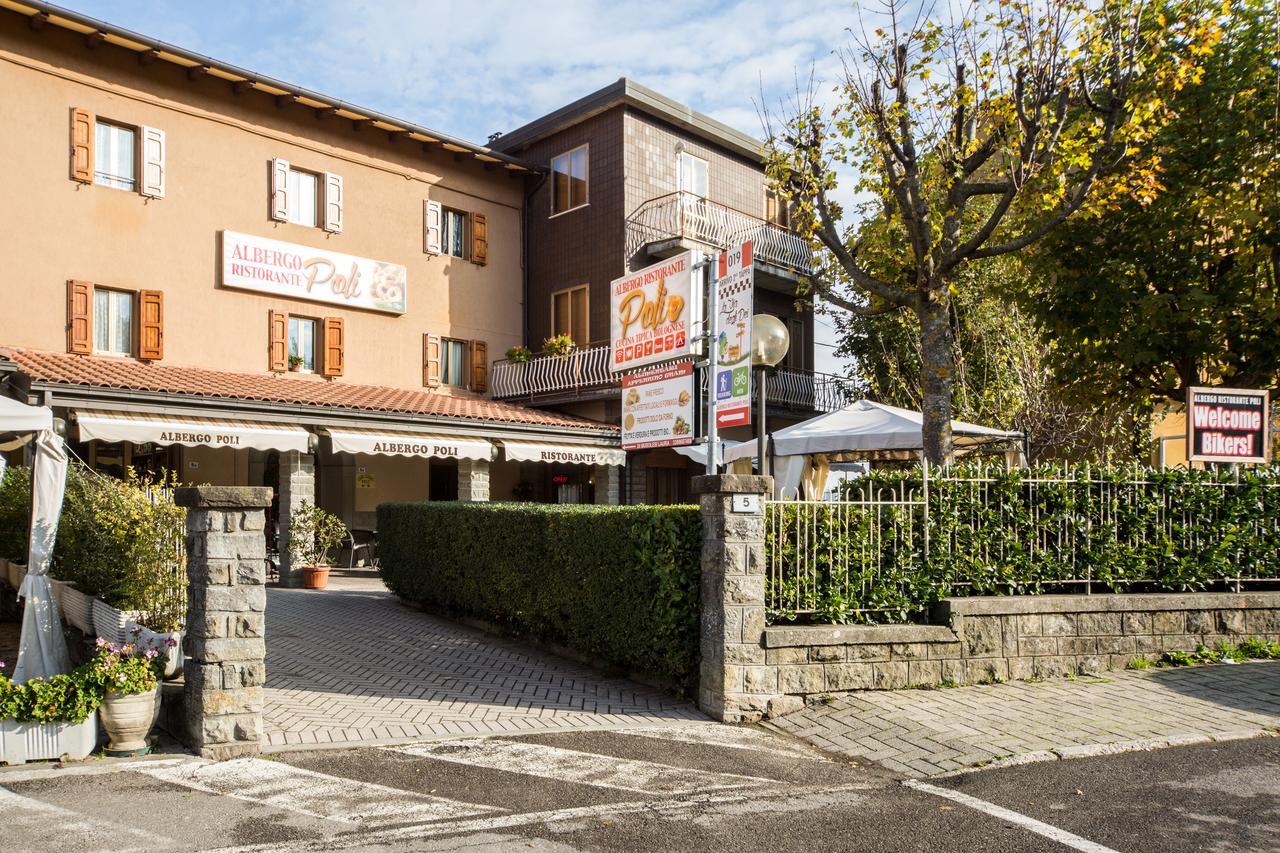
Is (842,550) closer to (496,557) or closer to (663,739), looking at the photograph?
(663,739)

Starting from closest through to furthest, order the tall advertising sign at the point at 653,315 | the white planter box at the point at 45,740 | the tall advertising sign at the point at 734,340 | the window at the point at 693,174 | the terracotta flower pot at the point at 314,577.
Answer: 1. the white planter box at the point at 45,740
2. the tall advertising sign at the point at 734,340
3. the tall advertising sign at the point at 653,315
4. the terracotta flower pot at the point at 314,577
5. the window at the point at 693,174

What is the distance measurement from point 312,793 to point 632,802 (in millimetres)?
1863

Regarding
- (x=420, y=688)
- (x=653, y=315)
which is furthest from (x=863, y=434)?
(x=420, y=688)

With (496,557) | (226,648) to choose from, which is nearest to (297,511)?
(496,557)

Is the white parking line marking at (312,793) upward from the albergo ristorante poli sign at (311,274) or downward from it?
downward

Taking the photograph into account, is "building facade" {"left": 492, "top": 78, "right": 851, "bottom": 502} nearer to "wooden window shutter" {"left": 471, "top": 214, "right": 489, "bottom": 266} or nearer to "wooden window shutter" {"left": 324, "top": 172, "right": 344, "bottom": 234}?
"wooden window shutter" {"left": 471, "top": 214, "right": 489, "bottom": 266}

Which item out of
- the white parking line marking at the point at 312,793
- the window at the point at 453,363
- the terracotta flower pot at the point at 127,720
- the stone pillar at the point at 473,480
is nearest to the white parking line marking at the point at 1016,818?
the white parking line marking at the point at 312,793

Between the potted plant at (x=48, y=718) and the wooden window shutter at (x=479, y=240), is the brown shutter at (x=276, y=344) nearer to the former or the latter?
the wooden window shutter at (x=479, y=240)

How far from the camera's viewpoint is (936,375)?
982 centimetres

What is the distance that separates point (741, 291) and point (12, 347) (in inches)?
537

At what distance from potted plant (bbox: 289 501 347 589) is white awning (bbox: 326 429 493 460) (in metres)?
1.16

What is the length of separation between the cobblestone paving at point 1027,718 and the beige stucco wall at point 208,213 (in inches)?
584

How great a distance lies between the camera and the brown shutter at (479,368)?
21.9m

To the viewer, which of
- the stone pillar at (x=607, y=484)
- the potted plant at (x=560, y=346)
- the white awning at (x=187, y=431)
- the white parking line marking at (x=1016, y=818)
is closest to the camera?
the white parking line marking at (x=1016, y=818)
